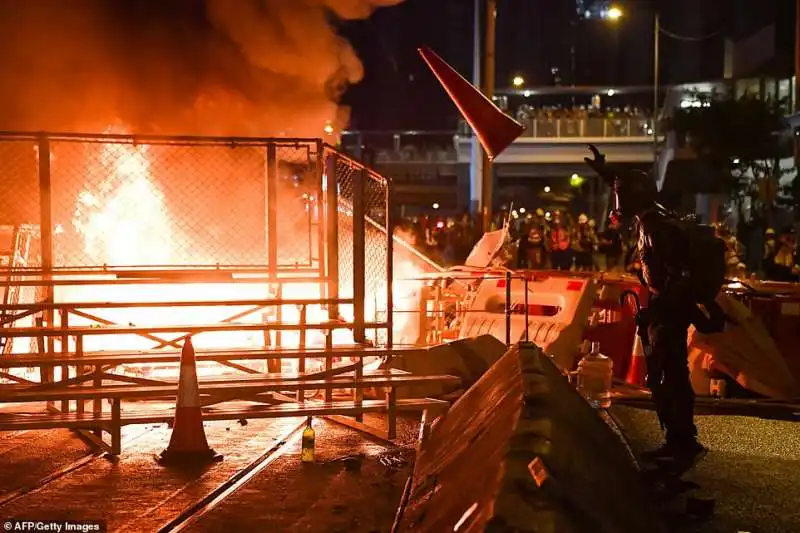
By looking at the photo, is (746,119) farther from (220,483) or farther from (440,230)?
(220,483)

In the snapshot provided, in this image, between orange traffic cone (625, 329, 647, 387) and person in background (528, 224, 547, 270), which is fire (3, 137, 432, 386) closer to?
orange traffic cone (625, 329, 647, 387)

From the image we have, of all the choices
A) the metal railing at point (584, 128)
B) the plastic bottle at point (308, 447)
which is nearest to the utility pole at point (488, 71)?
the plastic bottle at point (308, 447)

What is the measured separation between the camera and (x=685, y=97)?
41719 mm

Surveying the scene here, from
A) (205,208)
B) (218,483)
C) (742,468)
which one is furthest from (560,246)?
(218,483)

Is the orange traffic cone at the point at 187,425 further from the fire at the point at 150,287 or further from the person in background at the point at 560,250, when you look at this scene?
the person in background at the point at 560,250

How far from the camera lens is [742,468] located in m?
6.59

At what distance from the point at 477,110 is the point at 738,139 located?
27.0m

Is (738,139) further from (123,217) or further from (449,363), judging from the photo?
(449,363)

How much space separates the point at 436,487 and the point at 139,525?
179 cm

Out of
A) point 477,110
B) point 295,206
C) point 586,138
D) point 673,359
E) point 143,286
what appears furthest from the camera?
point 586,138

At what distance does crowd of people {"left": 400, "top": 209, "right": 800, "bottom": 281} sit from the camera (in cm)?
1500

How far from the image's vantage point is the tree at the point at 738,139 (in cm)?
3216

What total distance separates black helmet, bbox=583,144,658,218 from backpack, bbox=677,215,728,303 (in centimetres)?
29

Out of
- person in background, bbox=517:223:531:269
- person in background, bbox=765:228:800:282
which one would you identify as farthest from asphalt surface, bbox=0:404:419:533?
person in background, bbox=517:223:531:269
